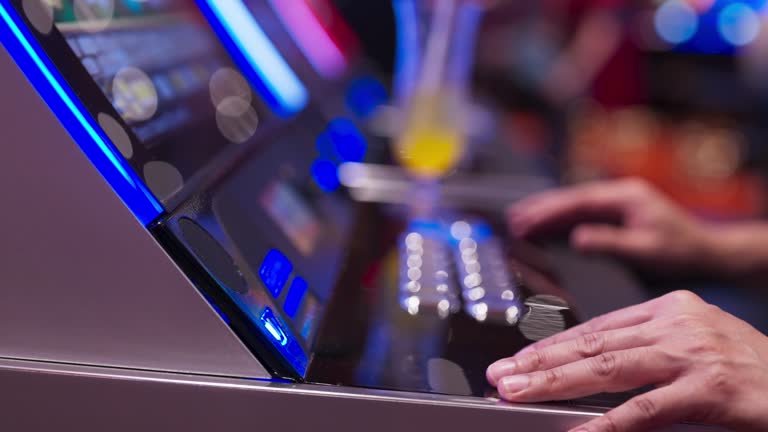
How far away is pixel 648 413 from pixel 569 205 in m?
0.61

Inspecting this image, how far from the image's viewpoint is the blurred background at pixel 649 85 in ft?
11.9

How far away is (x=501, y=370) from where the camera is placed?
0.54m

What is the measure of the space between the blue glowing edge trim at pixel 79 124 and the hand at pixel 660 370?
0.26 meters

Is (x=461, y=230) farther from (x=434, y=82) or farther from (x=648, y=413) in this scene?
(x=434, y=82)

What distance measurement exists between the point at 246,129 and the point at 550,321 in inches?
15.3

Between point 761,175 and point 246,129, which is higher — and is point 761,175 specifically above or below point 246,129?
above

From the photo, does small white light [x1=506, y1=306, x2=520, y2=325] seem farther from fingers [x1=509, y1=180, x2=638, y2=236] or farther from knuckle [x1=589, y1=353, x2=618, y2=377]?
fingers [x1=509, y1=180, x2=638, y2=236]

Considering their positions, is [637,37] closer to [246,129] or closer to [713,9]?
[713,9]

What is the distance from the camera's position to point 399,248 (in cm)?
86

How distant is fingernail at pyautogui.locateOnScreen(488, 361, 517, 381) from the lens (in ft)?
1.76

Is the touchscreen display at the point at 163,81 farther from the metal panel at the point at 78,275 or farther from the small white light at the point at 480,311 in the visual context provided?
the small white light at the point at 480,311

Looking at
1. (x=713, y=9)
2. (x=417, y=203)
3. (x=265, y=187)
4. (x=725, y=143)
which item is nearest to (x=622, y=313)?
(x=265, y=187)

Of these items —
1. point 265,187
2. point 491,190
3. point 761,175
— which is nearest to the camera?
point 265,187


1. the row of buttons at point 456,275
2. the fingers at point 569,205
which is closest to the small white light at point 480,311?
the row of buttons at point 456,275
